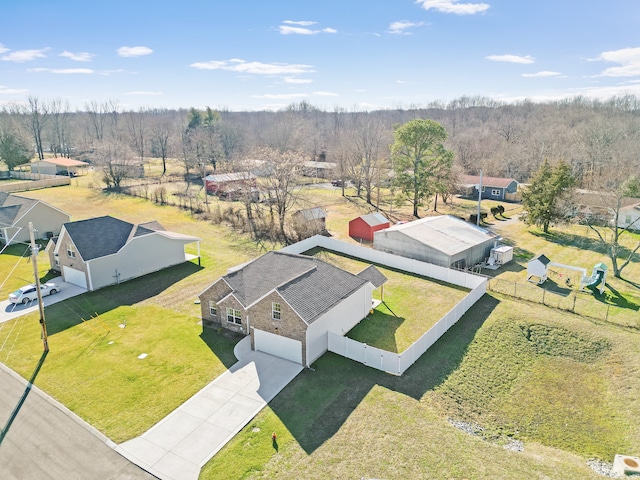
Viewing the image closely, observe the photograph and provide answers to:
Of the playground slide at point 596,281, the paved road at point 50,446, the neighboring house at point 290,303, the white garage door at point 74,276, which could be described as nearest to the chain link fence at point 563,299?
the playground slide at point 596,281

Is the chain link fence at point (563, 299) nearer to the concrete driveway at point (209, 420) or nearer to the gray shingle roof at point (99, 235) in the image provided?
the concrete driveway at point (209, 420)

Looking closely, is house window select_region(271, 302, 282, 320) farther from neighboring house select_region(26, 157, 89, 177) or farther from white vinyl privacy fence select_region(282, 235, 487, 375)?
neighboring house select_region(26, 157, 89, 177)

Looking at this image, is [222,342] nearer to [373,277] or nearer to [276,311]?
[276,311]

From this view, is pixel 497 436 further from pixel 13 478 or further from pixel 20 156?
pixel 20 156

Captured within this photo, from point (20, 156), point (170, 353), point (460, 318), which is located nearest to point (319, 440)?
point (170, 353)

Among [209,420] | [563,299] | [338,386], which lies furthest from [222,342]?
[563,299]
